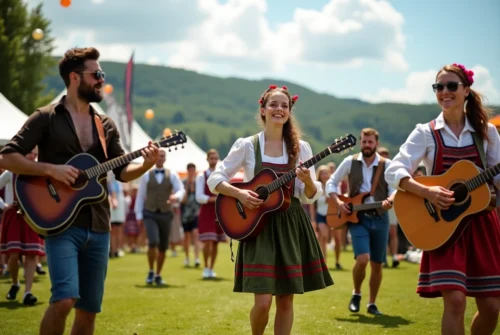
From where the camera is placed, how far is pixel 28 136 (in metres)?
5.57

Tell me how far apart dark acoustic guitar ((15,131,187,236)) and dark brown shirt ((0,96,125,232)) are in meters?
0.08

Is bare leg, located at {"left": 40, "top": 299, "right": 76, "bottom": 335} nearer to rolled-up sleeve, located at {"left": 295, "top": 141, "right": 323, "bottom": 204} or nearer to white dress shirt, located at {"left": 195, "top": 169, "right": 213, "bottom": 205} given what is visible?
rolled-up sleeve, located at {"left": 295, "top": 141, "right": 323, "bottom": 204}

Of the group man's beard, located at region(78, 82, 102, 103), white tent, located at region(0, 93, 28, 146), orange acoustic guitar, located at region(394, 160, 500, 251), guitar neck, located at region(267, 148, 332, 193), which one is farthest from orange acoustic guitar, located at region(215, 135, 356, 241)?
white tent, located at region(0, 93, 28, 146)

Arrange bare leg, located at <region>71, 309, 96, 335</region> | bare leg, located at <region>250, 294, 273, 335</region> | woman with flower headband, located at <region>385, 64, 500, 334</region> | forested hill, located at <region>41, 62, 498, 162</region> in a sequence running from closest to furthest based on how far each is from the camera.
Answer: woman with flower headband, located at <region>385, 64, 500, 334</region>
bare leg, located at <region>71, 309, 96, 335</region>
bare leg, located at <region>250, 294, 273, 335</region>
forested hill, located at <region>41, 62, 498, 162</region>

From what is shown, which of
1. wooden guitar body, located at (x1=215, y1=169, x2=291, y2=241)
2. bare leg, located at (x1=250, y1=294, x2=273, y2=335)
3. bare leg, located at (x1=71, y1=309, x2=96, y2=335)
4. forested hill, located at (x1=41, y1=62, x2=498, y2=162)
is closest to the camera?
bare leg, located at (x1=71, y1=309, x2=96, y2=335)

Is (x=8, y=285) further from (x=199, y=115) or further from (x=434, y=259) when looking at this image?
(x=199, y=115)

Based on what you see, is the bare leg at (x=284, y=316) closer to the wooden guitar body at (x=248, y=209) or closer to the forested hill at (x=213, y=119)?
the wooden guitar body at (x=248, y=209)

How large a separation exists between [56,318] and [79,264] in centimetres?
51

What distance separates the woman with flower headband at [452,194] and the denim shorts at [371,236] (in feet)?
12.9

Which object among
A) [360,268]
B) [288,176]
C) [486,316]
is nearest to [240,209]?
[288,176]

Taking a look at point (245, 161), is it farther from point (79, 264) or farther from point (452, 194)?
point (452, 194)

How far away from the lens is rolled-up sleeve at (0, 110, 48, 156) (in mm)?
5555

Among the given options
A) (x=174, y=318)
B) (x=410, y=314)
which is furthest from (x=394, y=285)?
(x=174, y=318)

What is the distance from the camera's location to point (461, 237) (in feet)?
18.6
